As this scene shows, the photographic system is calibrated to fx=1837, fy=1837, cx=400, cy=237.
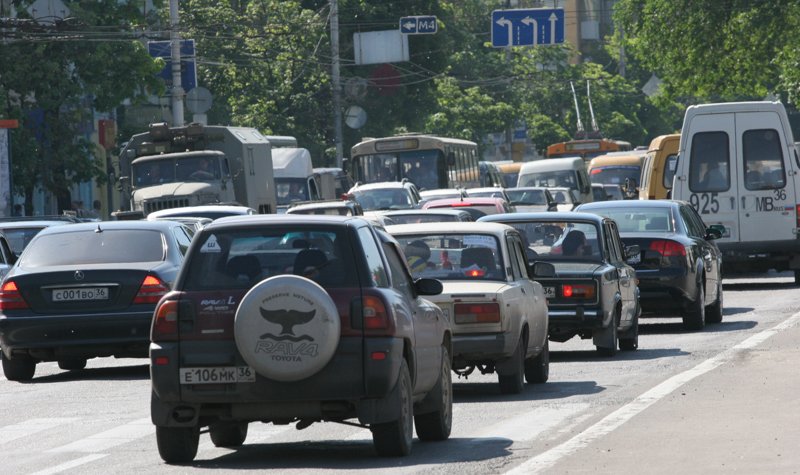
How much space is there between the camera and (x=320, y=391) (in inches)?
396

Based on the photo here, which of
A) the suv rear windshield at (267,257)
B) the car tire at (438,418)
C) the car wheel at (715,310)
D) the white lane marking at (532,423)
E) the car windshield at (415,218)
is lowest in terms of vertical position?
the car wheel at (715,310)

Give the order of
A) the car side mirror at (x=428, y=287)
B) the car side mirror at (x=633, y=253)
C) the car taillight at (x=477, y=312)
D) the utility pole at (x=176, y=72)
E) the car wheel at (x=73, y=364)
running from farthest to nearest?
the utility pole at (x=176, y=72), the car side mirror at (x=633, y=253), the car wheel at (x=73, y=364), the car taillight at (x=477, y=312), the car side mirror at (x=428, y=287)

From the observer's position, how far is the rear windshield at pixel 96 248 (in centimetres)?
1755

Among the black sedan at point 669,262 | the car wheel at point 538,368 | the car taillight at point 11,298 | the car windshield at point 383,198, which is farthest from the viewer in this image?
the car windshield at point 383,198

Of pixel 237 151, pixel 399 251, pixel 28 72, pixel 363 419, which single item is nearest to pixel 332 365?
pixel 363 419

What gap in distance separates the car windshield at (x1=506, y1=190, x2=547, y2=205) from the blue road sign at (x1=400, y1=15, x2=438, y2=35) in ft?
56.7

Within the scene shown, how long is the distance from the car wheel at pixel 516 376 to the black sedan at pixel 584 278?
2.34 metres

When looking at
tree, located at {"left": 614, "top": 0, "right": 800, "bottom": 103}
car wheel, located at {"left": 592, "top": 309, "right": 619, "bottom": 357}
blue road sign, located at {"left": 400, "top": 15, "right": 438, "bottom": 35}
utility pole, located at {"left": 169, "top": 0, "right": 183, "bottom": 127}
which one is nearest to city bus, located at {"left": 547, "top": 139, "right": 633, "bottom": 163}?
blue road sign, located at {"left": 400, "top": 15, "right": 438, "bottom": 35}

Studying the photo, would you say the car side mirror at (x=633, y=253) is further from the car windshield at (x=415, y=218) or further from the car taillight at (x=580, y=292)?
the car windshield at (x=415, y=218)

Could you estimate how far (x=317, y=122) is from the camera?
6850cm

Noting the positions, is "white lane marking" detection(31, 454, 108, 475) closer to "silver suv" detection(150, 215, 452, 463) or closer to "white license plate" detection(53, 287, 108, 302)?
"silver suv" detection(150, 215, 452, 463)

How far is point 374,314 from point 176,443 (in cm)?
142

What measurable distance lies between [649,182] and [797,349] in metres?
21.7

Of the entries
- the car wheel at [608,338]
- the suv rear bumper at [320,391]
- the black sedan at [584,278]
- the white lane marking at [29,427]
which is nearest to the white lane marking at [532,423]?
the suv rear bumper at [320,391]
